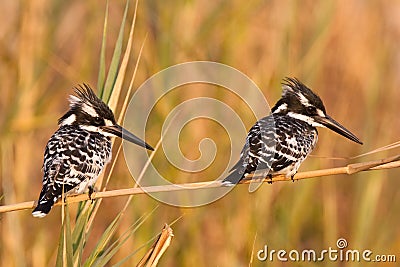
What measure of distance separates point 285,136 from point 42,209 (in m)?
1.03

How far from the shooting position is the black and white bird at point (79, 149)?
9.45 feet

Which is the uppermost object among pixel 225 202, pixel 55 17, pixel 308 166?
pixel 55 17

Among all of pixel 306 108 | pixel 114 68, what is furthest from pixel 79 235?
pixel 306 108

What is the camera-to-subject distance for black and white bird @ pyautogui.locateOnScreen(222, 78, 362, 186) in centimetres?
293

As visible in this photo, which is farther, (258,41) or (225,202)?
(258,41)

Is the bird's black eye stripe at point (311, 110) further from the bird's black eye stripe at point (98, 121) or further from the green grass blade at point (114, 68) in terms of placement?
the green grass blade at point (114, 68)

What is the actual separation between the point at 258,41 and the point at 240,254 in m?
1.71

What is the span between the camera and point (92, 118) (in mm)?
3221

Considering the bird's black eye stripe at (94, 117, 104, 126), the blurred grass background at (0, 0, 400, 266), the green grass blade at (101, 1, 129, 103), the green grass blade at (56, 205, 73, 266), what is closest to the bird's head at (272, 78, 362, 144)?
the blurred grass background at (0, 0, 400, 266)

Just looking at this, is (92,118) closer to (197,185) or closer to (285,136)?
(285,136)

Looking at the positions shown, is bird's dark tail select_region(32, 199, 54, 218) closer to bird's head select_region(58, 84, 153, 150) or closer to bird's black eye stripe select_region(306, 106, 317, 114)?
bird's head select_region(58, 84, 153, 150)

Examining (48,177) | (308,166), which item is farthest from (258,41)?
(48,177)

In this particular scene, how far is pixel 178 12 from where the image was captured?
383 cm

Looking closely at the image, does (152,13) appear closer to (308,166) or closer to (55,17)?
(55,17)
